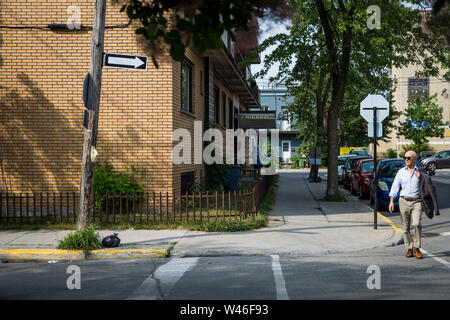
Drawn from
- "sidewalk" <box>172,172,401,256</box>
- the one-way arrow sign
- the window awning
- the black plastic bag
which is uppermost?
the one-way arrow sign

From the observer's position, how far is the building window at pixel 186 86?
14.3m

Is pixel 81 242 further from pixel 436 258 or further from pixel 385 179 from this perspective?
pixel 385 179

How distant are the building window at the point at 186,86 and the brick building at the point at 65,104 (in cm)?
195

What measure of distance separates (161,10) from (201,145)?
38.3 ft

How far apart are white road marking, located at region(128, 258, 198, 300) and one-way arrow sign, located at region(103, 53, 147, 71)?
3409 mm

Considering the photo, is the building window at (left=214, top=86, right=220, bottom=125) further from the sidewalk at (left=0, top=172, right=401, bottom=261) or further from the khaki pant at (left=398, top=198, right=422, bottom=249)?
the khaki pant at (left=398, top=198, right=422, bottom=249)

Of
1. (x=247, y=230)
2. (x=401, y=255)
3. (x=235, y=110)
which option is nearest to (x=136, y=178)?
(x=247, y=230)

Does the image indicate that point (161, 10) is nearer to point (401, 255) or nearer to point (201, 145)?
point (401, 255)

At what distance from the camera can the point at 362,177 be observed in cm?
1850

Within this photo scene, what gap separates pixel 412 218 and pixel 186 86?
8641 mm

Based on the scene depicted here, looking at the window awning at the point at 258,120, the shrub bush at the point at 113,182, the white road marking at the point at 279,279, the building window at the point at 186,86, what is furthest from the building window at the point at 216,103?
the white road marking at the point at 279,279

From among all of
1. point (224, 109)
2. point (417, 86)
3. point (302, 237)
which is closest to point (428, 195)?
point (302, 237)

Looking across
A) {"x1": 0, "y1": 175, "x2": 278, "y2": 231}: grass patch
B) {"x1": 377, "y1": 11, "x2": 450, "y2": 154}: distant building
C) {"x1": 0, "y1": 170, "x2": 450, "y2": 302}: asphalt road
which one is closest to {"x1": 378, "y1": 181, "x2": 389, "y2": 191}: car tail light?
{"x1": 0, "y1": 175, "x2": 278, "y2": 231}: grass patch

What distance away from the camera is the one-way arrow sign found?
8.49 meters
